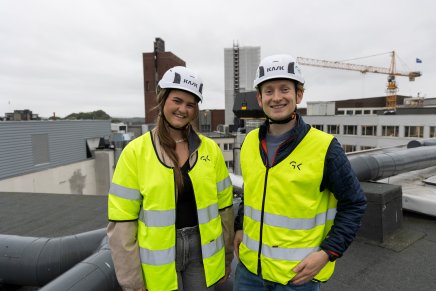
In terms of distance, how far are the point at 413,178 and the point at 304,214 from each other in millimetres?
6454

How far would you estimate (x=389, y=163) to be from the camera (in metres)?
5.54

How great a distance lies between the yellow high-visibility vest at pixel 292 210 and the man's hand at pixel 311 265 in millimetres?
41

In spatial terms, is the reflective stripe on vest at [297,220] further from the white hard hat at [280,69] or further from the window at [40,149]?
the window at [40,149]

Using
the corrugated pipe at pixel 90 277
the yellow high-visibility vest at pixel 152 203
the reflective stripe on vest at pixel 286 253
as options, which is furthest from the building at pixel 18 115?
the reflective stripe on vest at pixel 286 253

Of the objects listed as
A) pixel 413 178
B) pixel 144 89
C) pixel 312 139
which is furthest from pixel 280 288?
pixel 144 89

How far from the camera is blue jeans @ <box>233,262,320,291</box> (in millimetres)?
1898

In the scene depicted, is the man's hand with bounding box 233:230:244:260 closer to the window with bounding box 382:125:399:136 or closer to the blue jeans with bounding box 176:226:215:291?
the blue jeans with bounding box 176:226:215:291

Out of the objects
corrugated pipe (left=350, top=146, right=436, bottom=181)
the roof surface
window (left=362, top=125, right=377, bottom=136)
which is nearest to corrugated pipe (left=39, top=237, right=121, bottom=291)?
the roof surface

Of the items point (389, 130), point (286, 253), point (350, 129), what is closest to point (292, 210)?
point (286, 253)

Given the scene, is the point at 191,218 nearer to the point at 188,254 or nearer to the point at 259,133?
the point at 188,254

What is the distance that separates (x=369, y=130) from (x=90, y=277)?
41344 millimetres

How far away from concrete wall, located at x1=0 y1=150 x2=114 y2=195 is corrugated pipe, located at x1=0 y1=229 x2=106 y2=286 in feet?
61.2

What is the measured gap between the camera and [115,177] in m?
1.92

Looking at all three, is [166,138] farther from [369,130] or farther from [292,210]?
[369,130]
